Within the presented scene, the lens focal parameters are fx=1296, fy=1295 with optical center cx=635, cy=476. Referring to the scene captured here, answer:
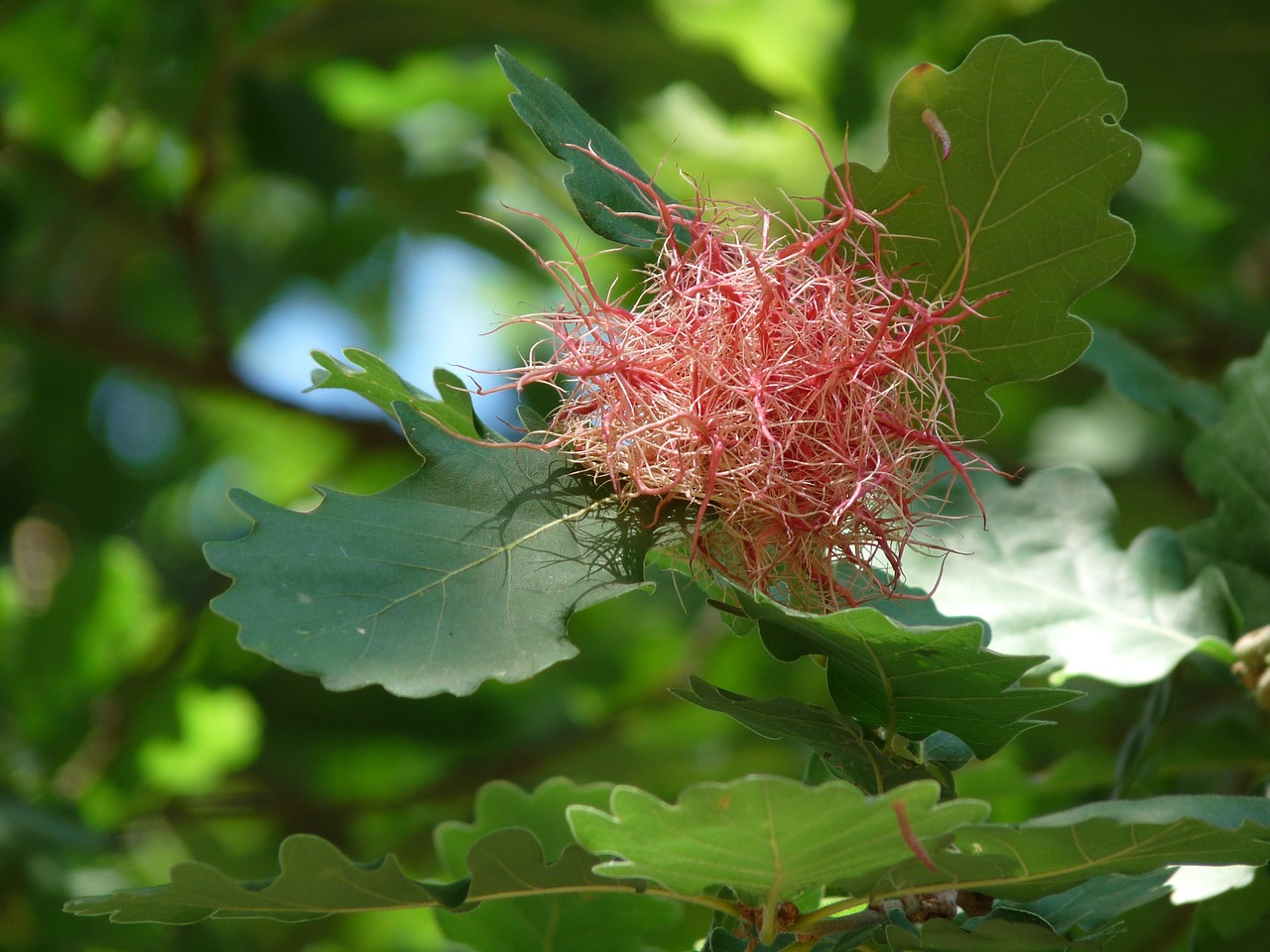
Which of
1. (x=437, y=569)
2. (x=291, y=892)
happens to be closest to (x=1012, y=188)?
(x=437, y=569)

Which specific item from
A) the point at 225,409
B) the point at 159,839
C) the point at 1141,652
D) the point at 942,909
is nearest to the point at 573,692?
the point at 159,839

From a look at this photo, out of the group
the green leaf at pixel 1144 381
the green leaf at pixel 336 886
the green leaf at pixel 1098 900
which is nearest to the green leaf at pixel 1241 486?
the green leaf at pixel 1144 381

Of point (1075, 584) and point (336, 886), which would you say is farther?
point (1075, 584)

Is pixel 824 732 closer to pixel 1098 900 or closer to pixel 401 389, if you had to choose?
pixel 1098 900

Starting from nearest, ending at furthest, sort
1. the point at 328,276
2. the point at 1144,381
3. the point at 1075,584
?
the point at 1075,584, the point at 1144,381, the point at 328,276

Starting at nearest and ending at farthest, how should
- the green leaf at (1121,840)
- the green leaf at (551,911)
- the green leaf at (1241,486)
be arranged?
the green leaf at (1121,840)
the green leaf at (551,911)
the green leaf at (1241,486)

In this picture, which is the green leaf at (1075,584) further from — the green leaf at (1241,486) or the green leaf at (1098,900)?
the green leaf at (1098,900)

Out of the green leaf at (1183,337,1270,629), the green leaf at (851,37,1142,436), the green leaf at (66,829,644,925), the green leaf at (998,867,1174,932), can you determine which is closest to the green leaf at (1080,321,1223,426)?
the green leaf at (1183,337,1270,629)
